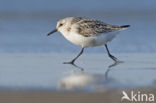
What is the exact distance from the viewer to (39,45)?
41.5ft

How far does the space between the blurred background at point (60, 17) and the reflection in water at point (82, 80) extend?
9.40 ft

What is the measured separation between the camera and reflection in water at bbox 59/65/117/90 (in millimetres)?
8344

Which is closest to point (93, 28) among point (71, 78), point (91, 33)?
point (91, 33)

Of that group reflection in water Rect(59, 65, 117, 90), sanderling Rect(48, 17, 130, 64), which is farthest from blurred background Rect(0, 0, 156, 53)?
reflection in water Rect(59, 65, 117, 90)

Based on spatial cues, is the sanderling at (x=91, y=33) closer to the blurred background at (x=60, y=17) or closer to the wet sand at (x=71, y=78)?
the wet sand at (x=71, y=78)

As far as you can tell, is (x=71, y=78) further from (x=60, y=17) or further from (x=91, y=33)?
(x=60, y=17)

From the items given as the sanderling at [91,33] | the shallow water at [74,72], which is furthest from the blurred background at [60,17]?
the sanderling at [91,33]

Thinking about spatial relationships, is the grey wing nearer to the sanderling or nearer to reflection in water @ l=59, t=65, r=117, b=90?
the sanderling

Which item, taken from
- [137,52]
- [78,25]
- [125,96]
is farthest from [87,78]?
[137,52]

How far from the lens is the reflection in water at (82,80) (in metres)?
8.34

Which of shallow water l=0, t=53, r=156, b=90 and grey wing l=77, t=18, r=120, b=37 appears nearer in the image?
shallow water l=0, t=53, r=156, b=90

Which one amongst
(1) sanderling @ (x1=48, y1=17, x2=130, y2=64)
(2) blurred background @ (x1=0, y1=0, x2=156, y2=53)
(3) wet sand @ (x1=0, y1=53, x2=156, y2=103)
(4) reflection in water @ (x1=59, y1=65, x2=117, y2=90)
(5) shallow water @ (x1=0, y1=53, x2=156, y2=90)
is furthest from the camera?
(2) blurred background @ (x1=0, y1=0, x2=156, y2=53)

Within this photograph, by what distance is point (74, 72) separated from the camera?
31.1ft

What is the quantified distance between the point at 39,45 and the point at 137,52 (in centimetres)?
225
